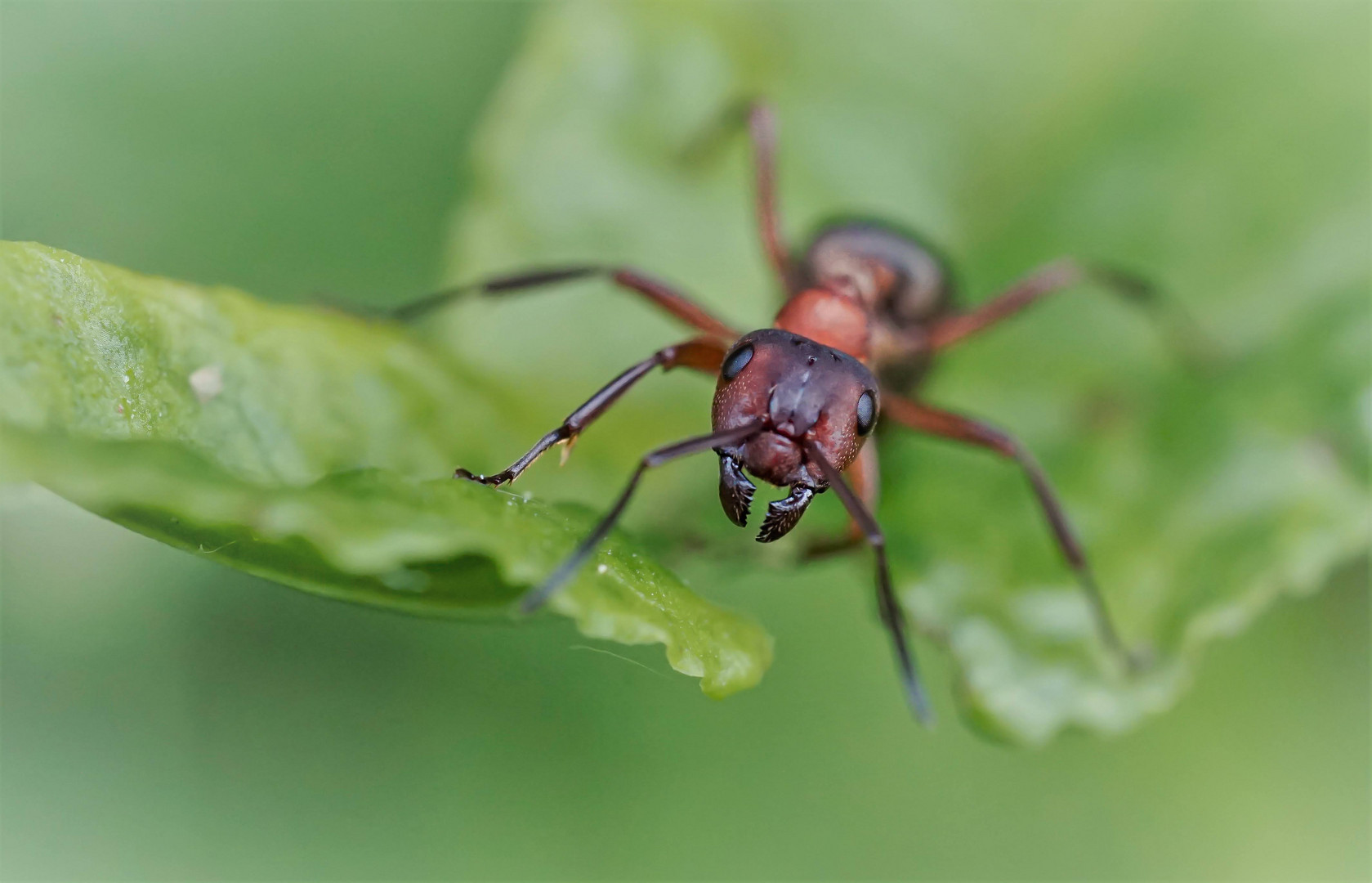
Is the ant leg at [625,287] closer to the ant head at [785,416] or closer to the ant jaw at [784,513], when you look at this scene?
the ant head at [785,416]

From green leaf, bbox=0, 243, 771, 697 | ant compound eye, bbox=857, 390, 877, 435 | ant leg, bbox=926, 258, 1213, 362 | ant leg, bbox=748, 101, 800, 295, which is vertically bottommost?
green leaf, bbox=0, 243, 771, 697

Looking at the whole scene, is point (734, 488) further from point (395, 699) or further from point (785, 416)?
point (395, 699)

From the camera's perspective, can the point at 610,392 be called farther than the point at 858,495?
No

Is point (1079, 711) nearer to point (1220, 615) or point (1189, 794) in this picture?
point (1220, 615)

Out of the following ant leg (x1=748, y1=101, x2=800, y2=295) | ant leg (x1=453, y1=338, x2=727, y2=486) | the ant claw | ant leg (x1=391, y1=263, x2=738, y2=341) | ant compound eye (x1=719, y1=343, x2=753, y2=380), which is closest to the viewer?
the ant claw

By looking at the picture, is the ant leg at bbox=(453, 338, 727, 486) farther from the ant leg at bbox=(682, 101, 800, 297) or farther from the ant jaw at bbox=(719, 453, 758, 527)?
the ant leg at bbox=(682, 101, 800, 297)

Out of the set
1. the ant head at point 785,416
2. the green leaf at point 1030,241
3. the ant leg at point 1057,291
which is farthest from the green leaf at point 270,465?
the ant leg at point 1057,291

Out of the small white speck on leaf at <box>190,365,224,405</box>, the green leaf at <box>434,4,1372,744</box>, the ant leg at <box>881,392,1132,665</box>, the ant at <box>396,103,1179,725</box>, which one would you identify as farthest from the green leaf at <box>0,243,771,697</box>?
the ant leg at <box>881,392,1132,665</box>

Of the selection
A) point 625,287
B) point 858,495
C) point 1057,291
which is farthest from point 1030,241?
point 625,287
